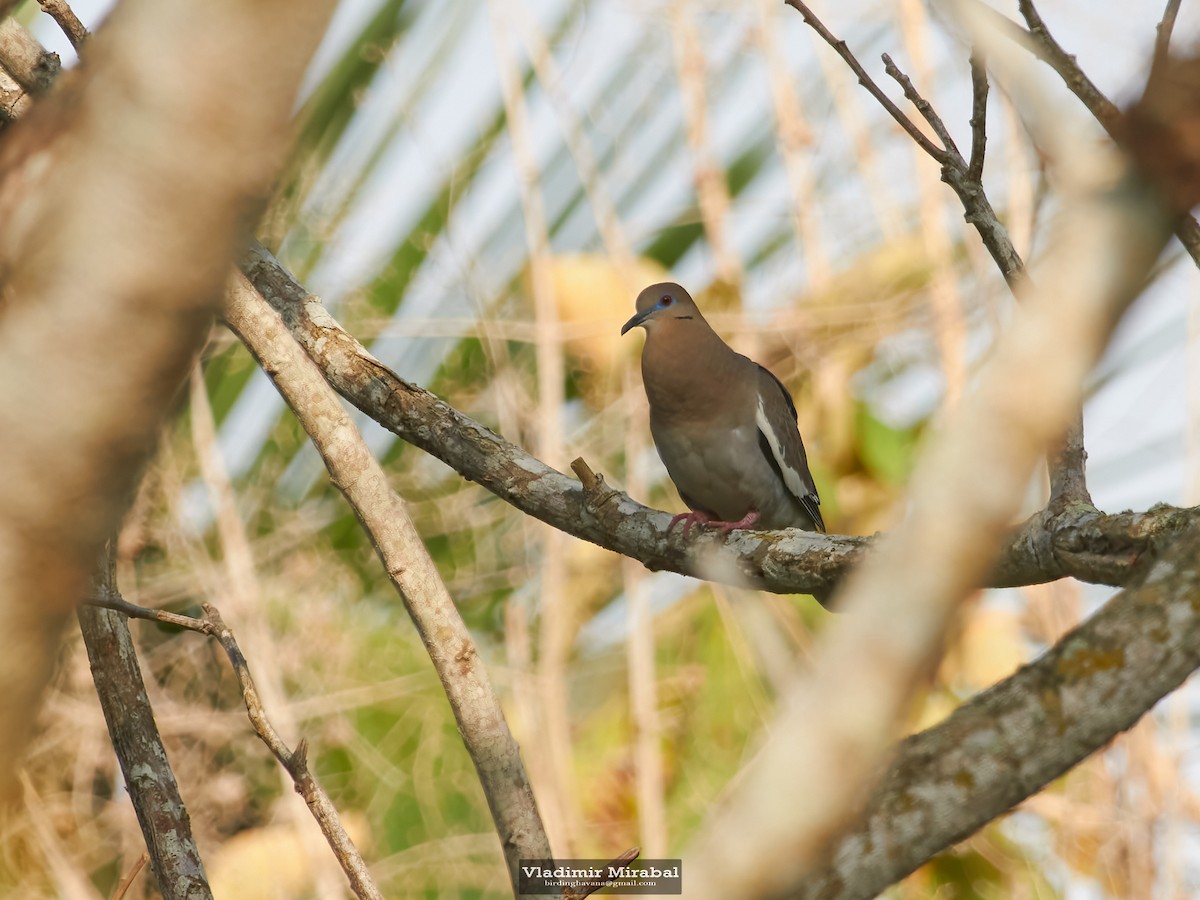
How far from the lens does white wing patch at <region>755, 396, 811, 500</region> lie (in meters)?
4.63

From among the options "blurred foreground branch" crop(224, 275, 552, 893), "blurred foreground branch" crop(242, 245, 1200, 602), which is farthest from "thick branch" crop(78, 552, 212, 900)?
"blurred foreground branch" crop(242, 245, 1200, 602)

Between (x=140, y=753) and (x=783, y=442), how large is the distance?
2765mm

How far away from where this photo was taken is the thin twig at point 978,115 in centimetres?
239

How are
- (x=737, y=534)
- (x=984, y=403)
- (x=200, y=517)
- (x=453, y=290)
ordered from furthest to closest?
(x=200, y=517) → (x=453, y=290) → (x=737, y=534) → (x=984, y=403)

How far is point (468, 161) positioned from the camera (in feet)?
18.9

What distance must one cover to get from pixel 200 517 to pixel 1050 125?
5283 millimetres

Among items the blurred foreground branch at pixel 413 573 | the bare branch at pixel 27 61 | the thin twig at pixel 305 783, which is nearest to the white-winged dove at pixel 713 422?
the blurred foreground branch at pixel 413 573

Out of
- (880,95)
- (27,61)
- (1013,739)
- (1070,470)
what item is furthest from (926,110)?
(27,61)

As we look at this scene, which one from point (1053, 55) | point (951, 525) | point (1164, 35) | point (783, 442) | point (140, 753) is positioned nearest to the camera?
point (951, 525)

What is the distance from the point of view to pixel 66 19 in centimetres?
277

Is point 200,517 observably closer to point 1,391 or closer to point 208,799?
point 208,799

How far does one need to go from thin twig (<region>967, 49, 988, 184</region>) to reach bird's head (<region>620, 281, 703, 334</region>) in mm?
2209

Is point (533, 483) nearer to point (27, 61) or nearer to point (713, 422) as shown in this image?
point (27, 61)

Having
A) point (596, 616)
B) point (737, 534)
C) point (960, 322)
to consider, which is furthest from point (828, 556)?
point (596, 616)
